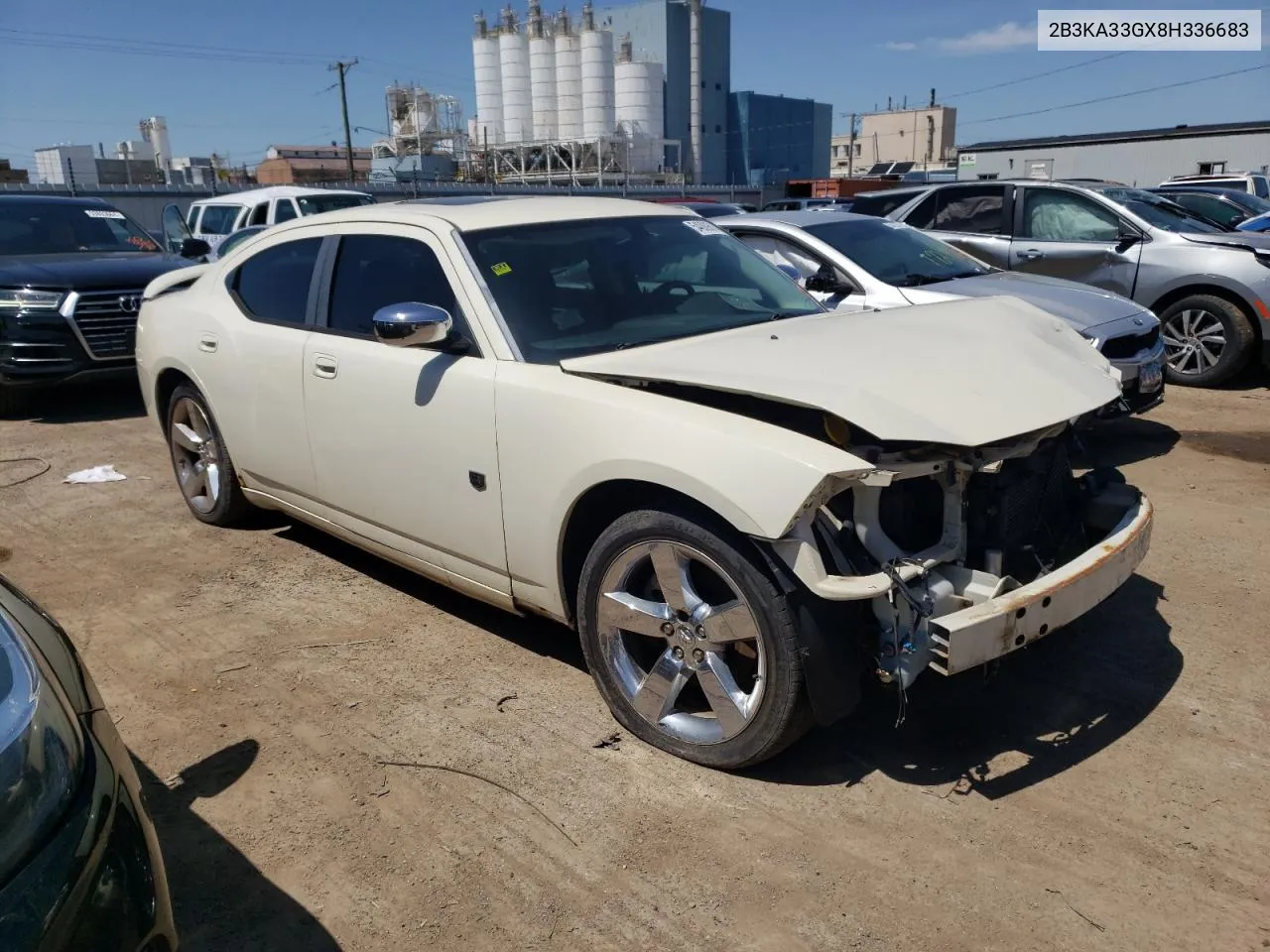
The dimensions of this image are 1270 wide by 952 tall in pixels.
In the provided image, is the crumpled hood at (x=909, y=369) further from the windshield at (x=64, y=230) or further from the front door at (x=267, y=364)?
the windshield at (x=64, y=230)

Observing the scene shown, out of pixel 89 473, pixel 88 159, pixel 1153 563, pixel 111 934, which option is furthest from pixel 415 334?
pixel 88 159

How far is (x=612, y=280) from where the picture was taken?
3.89 meters

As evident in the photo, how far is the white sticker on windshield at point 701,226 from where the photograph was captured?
178 inches

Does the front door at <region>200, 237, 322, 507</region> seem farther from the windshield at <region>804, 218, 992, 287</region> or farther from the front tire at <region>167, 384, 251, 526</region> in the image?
the windshield at <region>804, 218, 992, 287</region>

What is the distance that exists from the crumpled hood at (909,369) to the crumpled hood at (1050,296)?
117 inches

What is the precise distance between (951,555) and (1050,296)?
4631 mm

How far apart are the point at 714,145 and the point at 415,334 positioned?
68080 millimetres

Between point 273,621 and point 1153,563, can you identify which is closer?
point 273,621

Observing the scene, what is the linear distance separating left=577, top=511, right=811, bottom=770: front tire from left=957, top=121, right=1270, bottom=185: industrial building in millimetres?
37405

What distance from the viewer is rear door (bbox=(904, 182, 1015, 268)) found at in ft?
31.1

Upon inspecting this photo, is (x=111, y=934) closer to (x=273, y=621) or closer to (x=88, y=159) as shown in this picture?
(x=273, y=621)

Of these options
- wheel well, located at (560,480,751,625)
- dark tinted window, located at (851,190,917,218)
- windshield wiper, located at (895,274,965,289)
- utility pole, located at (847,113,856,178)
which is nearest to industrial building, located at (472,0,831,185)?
utility pole, located at (847,113,856,178)

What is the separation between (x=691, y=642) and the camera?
3062mm

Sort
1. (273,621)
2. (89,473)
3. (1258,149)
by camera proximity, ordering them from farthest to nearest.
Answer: (1258,149) < (89,473) < (273,621)
